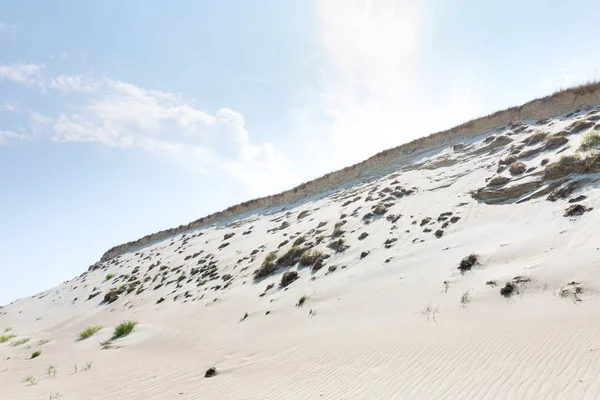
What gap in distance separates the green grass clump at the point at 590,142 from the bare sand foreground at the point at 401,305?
0.19 feet

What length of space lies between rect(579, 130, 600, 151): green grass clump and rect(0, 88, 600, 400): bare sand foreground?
6cm

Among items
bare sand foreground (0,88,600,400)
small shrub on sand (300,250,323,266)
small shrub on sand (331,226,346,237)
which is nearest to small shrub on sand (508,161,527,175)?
bare sand foreground (0,88,600,400)

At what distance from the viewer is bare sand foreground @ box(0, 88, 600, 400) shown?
372cm

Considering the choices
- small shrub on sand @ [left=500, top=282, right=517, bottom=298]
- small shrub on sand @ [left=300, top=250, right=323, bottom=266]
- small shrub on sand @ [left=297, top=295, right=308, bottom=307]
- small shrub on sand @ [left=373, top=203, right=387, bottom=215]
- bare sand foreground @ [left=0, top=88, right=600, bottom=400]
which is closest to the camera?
bare sand foreground @ [left=0, top=88, right=600, bottom=400]

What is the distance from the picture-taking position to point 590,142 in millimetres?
8633

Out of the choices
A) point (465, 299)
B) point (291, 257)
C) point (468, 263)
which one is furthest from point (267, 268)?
point (465, 299)

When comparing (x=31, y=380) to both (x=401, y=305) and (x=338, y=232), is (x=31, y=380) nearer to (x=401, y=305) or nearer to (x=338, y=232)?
(x=401, y=305)

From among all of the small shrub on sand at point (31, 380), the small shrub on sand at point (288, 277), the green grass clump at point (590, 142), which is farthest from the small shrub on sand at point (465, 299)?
the small shrub on sand at point (31, 380)

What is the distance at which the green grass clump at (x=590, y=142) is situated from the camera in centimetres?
841

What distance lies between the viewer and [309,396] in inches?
150

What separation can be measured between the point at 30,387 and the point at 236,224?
16589mm

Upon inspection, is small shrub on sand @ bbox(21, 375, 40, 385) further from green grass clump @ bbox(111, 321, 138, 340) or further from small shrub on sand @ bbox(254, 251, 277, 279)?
small shrub on sand @ bbox(254, 251, 277, 279)

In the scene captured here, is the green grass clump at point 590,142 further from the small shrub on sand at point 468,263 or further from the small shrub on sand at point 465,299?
the small shrub on sand at point 465,299

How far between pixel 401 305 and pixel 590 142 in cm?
709
